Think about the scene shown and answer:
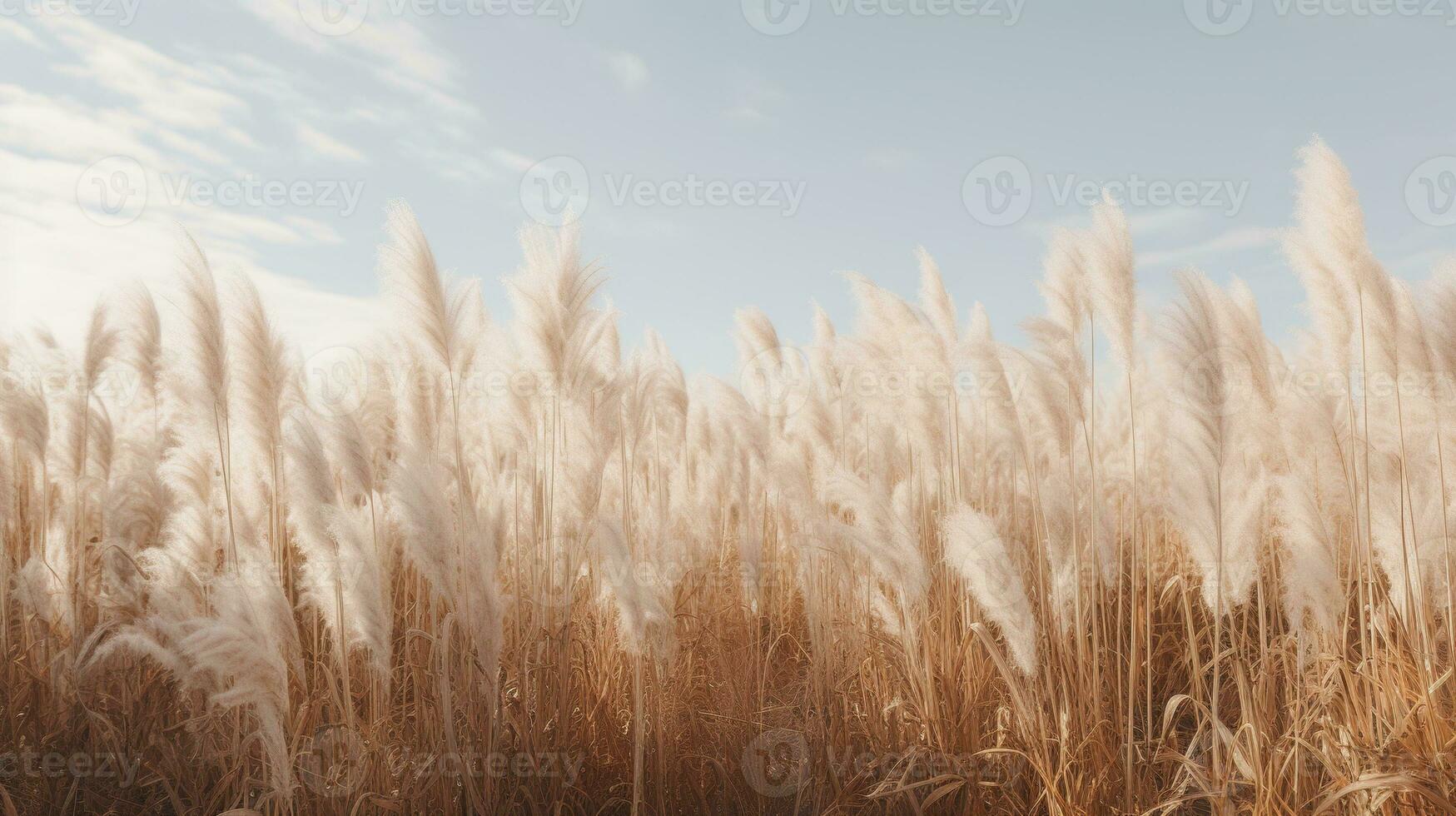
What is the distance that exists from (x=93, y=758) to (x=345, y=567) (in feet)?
5.36

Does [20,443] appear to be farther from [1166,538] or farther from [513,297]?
[1166,538]

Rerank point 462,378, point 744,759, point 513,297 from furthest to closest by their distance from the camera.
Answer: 1. point 462,378
2. point 513,297
3. point 744,759

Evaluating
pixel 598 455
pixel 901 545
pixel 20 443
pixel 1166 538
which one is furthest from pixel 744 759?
pixel 20 443

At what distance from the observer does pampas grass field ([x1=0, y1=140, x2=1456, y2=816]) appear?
230 cm

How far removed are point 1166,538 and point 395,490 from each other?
4311 mm

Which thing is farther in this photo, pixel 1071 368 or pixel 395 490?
pixel 1071 368

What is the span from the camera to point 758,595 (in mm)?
3211

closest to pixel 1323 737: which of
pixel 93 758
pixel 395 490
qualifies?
pixel 395 490

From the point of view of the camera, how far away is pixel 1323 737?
7.38ft

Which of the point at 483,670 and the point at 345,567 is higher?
the point at 345,567

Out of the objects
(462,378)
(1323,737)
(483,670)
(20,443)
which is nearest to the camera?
(1323,737)

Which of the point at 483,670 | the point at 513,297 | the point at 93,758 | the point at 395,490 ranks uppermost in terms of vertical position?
the point at 513,297

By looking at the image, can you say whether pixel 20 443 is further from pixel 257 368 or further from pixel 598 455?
pixel 598 455

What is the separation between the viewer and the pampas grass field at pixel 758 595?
2.30 metres
